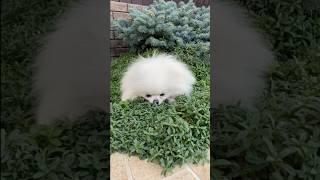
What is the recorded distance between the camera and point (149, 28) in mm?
1484

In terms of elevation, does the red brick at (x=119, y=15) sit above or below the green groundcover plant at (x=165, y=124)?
above

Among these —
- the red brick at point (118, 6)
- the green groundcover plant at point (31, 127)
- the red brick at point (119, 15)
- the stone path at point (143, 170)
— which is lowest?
the stone path at point (143, 170)

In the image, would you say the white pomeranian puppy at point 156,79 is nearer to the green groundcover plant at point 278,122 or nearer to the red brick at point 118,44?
the red brick at point 118,44

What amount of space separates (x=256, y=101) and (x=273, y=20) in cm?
34

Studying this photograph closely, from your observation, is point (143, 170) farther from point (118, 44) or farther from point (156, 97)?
point (118, 44)

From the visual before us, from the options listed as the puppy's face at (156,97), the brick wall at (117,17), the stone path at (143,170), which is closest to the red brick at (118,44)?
the brick wall at (117,17)

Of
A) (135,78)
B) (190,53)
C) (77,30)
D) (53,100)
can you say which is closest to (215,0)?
(190,53)

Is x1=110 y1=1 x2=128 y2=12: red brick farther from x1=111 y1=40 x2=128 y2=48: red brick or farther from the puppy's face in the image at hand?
the puppy's face

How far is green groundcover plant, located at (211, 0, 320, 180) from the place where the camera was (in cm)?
158

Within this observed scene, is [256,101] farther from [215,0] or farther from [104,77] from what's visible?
[104,77]

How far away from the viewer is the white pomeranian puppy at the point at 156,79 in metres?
1.48

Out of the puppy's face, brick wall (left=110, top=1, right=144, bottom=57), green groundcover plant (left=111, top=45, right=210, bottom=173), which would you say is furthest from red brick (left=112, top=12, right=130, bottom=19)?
the puppy's face

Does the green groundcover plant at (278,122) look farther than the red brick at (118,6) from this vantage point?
Yes

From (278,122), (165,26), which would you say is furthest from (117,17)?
(278,122)
